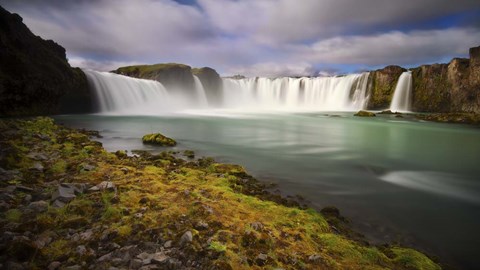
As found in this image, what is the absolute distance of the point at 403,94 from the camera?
5256 centimetres

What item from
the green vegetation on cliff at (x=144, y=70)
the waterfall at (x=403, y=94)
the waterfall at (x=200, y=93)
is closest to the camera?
the waterfall at (x=403, y=94)

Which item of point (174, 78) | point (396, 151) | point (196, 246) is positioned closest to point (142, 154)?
point (196, 246)

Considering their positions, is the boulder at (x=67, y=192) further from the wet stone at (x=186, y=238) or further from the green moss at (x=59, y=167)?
the wet stone at (x=186, y=238)

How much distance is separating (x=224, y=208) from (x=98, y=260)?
259 centimetres

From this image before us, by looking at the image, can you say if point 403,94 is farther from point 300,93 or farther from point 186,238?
point 186,238

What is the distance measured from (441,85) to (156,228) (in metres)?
58.7

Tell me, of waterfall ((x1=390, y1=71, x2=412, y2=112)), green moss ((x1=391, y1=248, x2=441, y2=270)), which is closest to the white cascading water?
waterfall ((x1=390, y1=71, x2=412, y2=112))

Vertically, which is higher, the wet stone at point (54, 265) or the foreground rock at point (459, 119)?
the foreground rock at point (459, 119)

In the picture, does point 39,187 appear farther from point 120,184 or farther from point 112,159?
point 112,159

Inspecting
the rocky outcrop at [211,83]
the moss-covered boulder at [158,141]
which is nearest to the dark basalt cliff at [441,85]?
the rocky outcrop at [211,83]

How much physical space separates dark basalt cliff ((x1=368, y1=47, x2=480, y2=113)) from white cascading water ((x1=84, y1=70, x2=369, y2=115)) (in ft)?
14.2

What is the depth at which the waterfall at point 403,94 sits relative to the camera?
5188cm

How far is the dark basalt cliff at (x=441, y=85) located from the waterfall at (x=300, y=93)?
415 cm

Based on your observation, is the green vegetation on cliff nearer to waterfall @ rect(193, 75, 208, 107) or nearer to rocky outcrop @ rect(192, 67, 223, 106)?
waterfall @ rect(193, 75, 208, 107)
